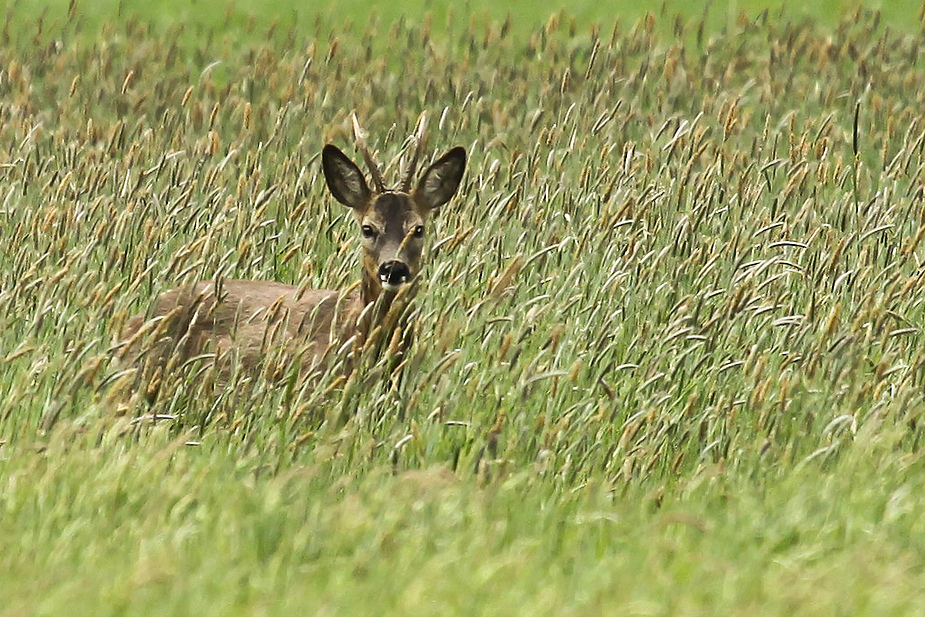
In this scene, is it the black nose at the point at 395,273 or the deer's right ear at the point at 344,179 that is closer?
the black nose at the point at 395,273

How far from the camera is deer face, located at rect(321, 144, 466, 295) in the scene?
23.4ft

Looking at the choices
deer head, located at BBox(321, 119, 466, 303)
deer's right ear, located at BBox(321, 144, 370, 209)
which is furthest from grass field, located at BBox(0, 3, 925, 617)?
deer's right ear, located at BBox(321, 144, 370, 209)

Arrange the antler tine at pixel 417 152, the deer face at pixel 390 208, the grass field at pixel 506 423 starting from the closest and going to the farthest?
the grass field at pixel 506 423 < the antler tine at pixel 417 152 < the deer face at pixel 390 208

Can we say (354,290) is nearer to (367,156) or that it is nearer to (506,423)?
(367,156)

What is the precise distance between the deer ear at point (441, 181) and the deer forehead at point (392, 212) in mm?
146

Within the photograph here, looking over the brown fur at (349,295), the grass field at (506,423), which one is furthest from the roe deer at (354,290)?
the grass field at (506,423)

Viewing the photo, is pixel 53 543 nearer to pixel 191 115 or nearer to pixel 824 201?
pixel 824 201

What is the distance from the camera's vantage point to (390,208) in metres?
7.47

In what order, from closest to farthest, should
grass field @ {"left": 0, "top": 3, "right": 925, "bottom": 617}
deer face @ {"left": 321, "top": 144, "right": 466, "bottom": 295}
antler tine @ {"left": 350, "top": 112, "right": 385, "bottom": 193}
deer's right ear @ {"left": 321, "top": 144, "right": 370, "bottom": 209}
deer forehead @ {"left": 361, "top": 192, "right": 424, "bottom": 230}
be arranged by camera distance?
1. grass field @ {"left": 0, "top": 3, "right": 925, "bottom": 617}
2. deer face @ {"left": 321, "top": 144, "right": 466, "bottom": 295}
3. antler tine @ {"left": 350, "top": 112, "right": 385, "bottom": 193}
4. deer forehead @ {"left": 361, "top": 192, "right": 424, "bottom": 230}
5. deer's right ear @ {"left": 321, "top": 144, "right": 370, "bottom": 209}

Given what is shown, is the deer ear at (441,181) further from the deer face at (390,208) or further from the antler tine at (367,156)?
the antler tine at (367,156)

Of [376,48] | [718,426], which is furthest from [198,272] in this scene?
[376,48]

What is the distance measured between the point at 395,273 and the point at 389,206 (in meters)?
0.57

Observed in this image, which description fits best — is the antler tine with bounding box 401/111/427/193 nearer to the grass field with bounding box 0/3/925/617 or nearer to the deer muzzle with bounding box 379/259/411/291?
the grass field with bounding box 0/3/925/617

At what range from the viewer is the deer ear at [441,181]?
7676mm
